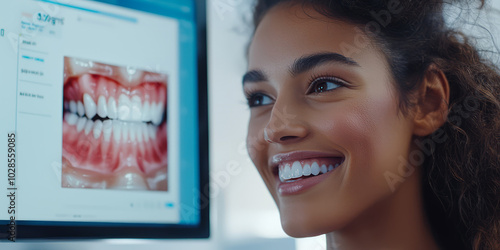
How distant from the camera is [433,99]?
793 mm

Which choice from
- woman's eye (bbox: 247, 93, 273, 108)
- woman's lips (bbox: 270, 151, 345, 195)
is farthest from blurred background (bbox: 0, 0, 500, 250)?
woman's lips (bbox: 270, 151, 345, 195)

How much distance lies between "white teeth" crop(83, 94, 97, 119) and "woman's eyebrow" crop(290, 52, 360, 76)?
0.27 metres

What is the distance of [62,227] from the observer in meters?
0.67

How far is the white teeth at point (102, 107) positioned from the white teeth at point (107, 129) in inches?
0.4

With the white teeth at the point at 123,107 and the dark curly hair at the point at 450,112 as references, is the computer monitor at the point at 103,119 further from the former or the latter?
the dark curly hair at the point at 450,112

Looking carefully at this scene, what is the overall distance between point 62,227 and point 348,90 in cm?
41

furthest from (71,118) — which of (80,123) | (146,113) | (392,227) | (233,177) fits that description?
(233,177)

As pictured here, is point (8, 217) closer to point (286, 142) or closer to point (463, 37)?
point (286, 142)

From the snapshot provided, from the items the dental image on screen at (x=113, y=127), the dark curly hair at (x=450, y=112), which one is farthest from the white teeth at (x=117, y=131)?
the dark curly hair at (x=450, y=112)

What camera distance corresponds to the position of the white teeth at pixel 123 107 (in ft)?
2.46

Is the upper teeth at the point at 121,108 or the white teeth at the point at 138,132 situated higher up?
the upper teeth at the point at 121,108

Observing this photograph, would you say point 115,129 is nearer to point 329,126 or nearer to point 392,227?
point 329,126

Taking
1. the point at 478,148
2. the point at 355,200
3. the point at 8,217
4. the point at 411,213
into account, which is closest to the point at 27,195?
the point at 8,217

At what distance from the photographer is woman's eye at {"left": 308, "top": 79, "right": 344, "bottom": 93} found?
29.3 inches
